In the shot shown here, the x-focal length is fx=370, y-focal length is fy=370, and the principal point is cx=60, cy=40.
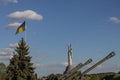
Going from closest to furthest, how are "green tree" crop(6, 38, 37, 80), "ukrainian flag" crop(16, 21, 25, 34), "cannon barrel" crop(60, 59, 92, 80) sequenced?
"green tree" crop(6, 38, 37, 80) < "ukrainian flag" crop(16, 21, 25, 34) < "cannon barrel" crop(60, 59, 92, 80)

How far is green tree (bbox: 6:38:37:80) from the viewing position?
4587cm

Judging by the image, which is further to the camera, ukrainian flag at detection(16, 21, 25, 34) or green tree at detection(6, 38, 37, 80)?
ukrainian flag at detection(16, 21, 25, 34)

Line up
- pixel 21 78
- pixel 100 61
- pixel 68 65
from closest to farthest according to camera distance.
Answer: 1. pixel 21 78
2. pixel 100 61
3. pixel 68 65

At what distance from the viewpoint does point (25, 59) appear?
46250mm

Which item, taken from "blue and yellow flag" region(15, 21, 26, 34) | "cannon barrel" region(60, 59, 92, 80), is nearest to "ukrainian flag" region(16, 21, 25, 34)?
"blue and yellow flag" region(15, 21, 26, 34)

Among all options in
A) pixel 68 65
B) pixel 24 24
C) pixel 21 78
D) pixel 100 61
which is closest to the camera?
pixel 21 78

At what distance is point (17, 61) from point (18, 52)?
4.30ft

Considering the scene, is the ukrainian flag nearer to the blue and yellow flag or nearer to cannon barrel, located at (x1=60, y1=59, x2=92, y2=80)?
the blue and yellow flag

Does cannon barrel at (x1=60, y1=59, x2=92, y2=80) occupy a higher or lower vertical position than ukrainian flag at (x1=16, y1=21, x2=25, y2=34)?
lower

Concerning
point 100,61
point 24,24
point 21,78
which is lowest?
point 21,78

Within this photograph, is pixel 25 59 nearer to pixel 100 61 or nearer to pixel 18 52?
pixel 18 52

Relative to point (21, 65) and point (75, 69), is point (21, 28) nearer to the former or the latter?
point (21, 65)

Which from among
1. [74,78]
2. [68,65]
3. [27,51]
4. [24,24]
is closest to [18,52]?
[27,51]

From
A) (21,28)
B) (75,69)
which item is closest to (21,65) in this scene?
(21,28)
